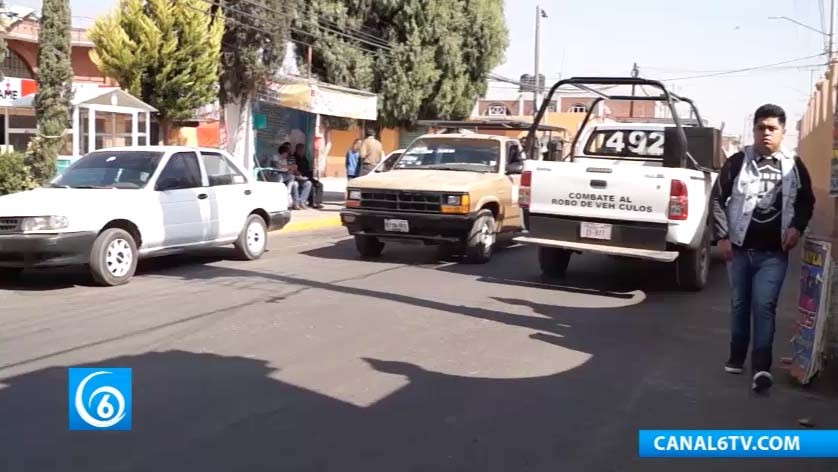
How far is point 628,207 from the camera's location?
Answer: 9.32 m

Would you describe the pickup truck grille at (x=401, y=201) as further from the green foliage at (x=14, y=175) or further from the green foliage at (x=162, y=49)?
the green foliage at (x=162, y=49)

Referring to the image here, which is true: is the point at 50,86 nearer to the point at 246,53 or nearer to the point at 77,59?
the point at 246,53

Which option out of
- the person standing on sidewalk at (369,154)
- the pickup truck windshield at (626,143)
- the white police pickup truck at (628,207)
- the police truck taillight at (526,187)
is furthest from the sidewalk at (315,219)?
the white police pickup truck at (628,207)

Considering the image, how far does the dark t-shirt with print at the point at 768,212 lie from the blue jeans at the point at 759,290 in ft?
0.22

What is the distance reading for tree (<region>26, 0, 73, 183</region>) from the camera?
16.0 m

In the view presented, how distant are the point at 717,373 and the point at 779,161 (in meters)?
1.62

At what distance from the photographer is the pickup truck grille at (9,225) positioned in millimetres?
8805

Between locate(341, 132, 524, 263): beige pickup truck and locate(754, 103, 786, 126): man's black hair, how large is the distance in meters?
5.64

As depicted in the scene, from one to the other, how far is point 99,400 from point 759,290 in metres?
4.30

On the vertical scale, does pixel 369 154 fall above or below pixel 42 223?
above

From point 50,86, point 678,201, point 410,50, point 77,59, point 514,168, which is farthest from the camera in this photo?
point 77,59

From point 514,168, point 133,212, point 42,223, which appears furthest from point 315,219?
point 42,223

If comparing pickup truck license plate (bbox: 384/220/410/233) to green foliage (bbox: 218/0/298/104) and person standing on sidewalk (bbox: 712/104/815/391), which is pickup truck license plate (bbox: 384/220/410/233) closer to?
person standing on sidewalk (bbox: 712/104/815/391)

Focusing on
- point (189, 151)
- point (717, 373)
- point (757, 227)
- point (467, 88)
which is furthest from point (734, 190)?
point (467, 88)
